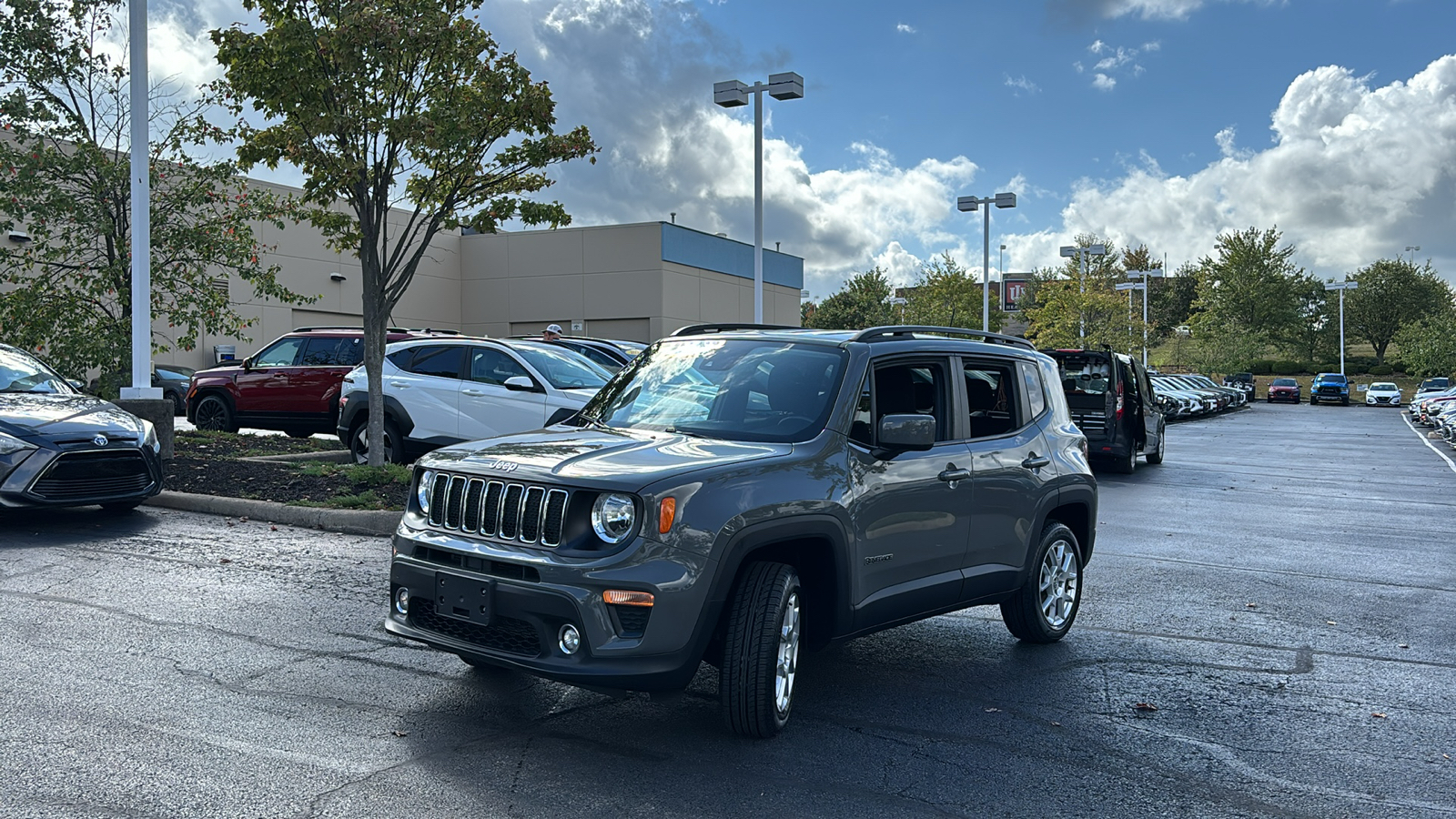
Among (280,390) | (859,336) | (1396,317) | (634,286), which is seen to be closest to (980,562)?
(859,336)

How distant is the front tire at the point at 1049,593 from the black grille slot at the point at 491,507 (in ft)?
10.2

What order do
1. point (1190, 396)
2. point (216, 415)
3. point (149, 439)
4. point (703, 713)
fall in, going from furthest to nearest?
point (1190, 396) → point (216, 415) → point (149, 439) → point (703, 713)

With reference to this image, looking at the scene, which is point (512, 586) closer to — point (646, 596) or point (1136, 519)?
point (646, 596)

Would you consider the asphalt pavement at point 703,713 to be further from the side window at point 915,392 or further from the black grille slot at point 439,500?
the side window at point 915,392

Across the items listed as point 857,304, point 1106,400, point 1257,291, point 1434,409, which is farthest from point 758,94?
point 1257,291

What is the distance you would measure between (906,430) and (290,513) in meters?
6.96

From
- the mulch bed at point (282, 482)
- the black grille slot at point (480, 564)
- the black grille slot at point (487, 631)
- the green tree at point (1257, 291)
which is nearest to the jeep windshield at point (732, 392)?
the black grille slot at point (480, 564)

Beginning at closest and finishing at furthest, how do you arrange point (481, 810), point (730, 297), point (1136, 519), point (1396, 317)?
point (481, 810)
point (1136, 519)
point (730, 297)
point (1396, 317)

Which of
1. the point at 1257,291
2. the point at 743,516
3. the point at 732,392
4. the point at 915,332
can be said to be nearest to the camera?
the point at 743,516

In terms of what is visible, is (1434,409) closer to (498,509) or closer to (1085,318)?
(1085,318)

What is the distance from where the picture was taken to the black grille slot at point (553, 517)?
14.5ft

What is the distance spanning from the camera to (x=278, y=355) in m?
17.6

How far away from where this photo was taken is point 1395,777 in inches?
179

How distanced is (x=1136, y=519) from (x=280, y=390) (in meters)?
12.1
